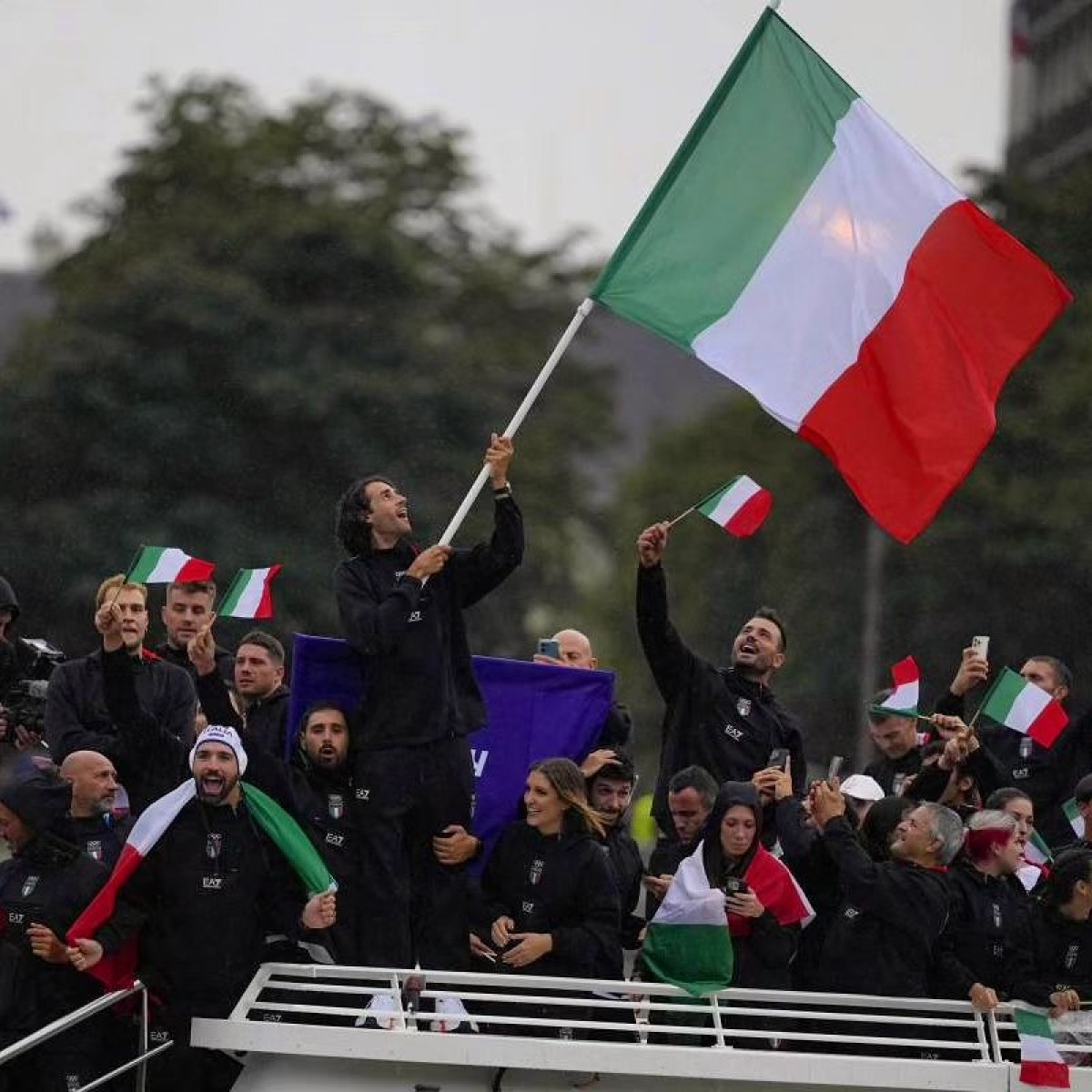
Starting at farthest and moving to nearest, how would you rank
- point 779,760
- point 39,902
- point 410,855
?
point 779,760
point 410,855
point 39,902

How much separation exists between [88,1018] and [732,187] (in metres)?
4.19

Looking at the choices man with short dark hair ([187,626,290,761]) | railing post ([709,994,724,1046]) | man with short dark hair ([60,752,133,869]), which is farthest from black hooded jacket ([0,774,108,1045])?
railing post ([709,994,724,1046])

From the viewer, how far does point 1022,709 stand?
12320mm

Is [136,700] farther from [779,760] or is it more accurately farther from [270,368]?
[270,368]

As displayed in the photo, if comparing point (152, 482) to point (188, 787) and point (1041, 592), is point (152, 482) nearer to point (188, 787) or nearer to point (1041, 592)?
point (1041, 592)

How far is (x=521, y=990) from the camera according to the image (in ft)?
34.8

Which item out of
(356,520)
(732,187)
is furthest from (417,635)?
(732,187)

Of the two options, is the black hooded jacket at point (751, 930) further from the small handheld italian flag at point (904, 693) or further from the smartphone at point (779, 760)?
the small handheld italian flag at point (904, 693)

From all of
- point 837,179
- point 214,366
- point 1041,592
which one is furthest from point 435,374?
point 837,179

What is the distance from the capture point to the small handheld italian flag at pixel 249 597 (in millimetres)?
11859

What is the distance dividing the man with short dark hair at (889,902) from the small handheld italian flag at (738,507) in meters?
1.89

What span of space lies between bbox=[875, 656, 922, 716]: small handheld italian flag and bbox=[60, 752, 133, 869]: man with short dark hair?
3585mm

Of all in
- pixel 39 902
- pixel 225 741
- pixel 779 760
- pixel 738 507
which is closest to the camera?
pixel 39 902

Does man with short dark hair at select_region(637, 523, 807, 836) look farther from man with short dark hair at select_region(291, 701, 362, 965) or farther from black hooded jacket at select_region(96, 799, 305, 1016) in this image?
black hooded jacket at select_region(96, 799, 305, 1016)
